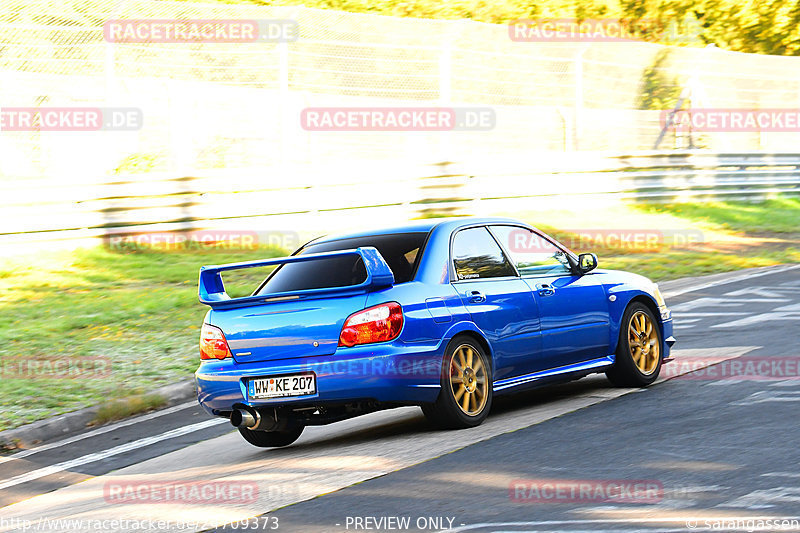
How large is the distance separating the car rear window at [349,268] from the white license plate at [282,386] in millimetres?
724

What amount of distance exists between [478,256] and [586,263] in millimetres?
1127

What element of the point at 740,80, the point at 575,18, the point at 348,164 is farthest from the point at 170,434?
the point at 575,18

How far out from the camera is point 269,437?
8156 millimetres

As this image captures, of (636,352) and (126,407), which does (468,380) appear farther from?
(126,407)

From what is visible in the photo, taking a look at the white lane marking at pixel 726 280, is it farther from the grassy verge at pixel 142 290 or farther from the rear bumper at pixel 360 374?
the rear bumper at pixel 360 374

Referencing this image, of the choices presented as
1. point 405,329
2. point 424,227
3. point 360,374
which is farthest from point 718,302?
point 360,374

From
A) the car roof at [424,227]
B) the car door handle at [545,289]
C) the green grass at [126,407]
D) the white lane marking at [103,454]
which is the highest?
the car roof at [424,227]

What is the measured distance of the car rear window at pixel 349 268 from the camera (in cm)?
782

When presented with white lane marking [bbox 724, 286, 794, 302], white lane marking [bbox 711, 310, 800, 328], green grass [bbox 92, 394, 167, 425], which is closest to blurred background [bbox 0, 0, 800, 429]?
green grass [bbox 92, 394, 167, 425]

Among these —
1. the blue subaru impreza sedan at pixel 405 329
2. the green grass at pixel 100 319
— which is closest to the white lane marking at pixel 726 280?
the green grass at pixel 100 319

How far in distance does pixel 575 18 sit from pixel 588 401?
31547 mm

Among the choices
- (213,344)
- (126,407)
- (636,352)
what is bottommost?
(126,407)

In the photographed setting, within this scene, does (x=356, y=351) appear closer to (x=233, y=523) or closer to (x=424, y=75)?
(x=233, y=523)

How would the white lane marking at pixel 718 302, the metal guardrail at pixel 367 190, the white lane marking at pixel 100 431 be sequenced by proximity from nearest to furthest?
1. the white lane marking at pixel 100 431
2. the white lane marking at pixel 718 302
3. the metal guardrail at pixel 367 190
